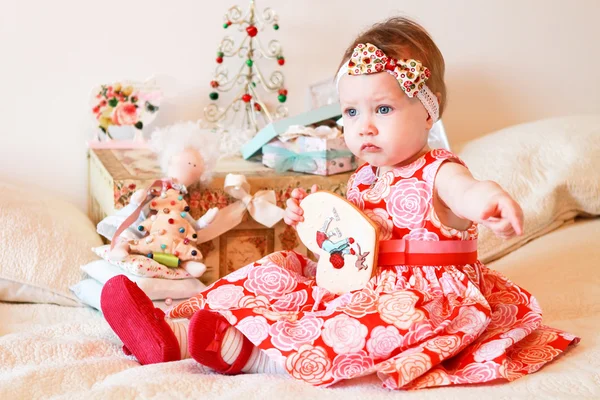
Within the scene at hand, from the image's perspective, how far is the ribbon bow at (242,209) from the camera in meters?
1.63

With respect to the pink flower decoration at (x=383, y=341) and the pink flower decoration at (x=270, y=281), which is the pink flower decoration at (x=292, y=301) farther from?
the pink flower decoration at (x=383, y=341)

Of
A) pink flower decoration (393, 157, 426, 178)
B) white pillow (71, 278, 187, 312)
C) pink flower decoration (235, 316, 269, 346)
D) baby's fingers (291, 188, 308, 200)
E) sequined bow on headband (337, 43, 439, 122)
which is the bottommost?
white pillow (71, 278, 187, 312)

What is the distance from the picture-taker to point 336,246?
48.2 inches

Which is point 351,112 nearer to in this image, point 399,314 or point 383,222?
point 383,222

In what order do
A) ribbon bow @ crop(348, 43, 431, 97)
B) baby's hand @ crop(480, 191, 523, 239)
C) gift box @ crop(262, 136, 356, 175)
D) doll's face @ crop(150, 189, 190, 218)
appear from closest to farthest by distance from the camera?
baby's hand @ crop(480, 191, 523, 239)
ribbon bow @ crop(348, 43, 431, 97)
doll's face @ crop(150, 189, 190, 218)
gift box @ crop(262, 136, 356, 175)

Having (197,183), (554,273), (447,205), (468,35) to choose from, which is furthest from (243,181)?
(468,35)

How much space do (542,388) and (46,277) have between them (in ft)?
3.30

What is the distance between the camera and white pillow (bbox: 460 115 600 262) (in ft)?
5.85

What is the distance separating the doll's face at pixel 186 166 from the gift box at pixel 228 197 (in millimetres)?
55

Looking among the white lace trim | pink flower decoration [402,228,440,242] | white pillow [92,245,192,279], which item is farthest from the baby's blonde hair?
white pillow [92,245,192,279]

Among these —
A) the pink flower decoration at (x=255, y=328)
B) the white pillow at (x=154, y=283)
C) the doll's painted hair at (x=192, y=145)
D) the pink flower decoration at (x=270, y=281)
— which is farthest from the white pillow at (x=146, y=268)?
the pink flower decoration at (x=255, y=328)

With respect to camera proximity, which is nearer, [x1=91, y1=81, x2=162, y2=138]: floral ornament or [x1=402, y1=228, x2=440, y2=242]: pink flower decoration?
[x1=402, y1=228, x2=440, y2=242]: pink flower decoration

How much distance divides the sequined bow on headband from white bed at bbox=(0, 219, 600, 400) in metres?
0.45

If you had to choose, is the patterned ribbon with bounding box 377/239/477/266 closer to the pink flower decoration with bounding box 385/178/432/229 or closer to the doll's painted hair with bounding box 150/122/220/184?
the pink flower decoration with bounding box 385/178/432/229
